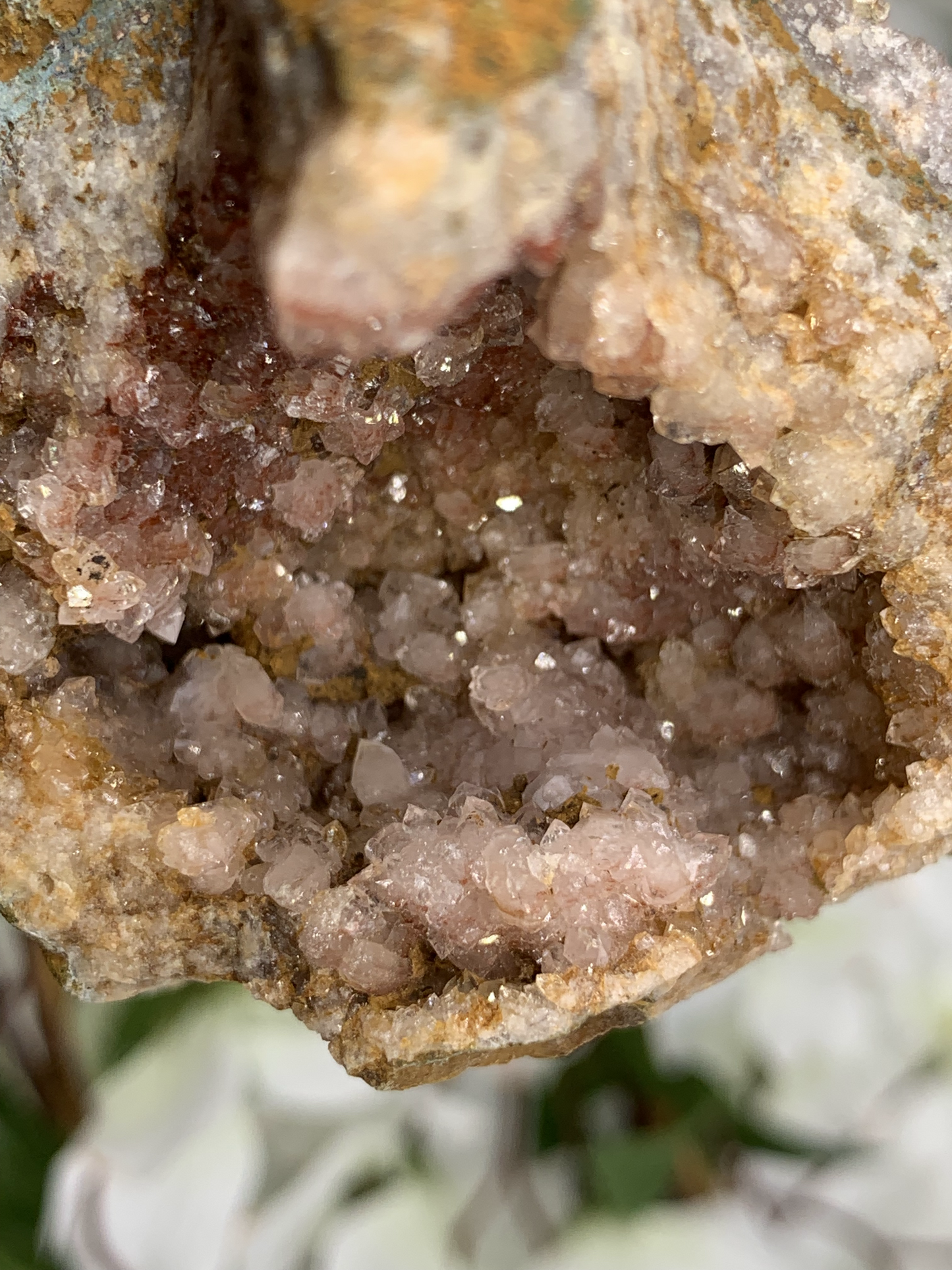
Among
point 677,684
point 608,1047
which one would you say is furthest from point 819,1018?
point 677,684

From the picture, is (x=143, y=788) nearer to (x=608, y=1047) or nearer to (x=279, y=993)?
(x=279, y=993)

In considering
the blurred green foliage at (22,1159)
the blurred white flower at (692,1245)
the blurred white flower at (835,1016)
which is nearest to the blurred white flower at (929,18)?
the blurred white flower at (835,1016)

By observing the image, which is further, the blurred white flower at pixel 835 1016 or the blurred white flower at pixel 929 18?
the blurred white flower at pixel 929 18

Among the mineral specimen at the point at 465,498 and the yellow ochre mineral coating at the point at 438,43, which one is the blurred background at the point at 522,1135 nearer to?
the mineral specimen at the point at 465,498

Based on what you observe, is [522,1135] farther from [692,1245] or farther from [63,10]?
[63,10]

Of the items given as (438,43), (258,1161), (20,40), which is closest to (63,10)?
(20,40)

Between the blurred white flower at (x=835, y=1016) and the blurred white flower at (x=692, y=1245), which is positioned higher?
the blurred white flower at (x=835, y=1016)
